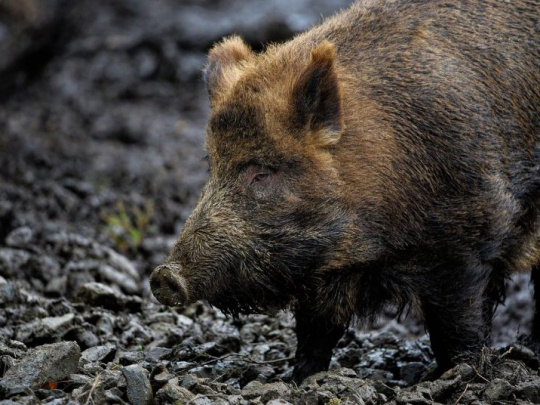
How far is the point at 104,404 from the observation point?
4.35 meters

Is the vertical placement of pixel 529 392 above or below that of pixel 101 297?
below

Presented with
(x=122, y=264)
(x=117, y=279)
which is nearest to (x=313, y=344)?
(x=117, y=279)

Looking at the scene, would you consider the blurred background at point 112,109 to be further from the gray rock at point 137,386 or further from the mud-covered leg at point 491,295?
the gray rock at point 137,386

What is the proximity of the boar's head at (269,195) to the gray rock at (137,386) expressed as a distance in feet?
1.87

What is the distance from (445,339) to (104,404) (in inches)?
83.7

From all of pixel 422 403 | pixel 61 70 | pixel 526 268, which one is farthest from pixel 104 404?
pixel 61 70

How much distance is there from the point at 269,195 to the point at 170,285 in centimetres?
71

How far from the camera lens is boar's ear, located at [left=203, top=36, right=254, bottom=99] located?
18.5 ft

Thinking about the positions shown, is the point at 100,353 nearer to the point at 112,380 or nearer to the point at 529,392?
the point at 112,380

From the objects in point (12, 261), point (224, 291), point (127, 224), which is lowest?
point (224, 291)

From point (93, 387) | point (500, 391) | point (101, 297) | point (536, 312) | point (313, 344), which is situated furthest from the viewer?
point (536, 312)

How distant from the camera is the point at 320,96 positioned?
515 centimetres

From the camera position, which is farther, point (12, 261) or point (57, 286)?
point (12, 261)

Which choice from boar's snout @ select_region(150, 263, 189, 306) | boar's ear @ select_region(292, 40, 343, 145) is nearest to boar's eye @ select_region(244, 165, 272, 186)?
boar's ear @ select_region(292, 40, 343, 145)
